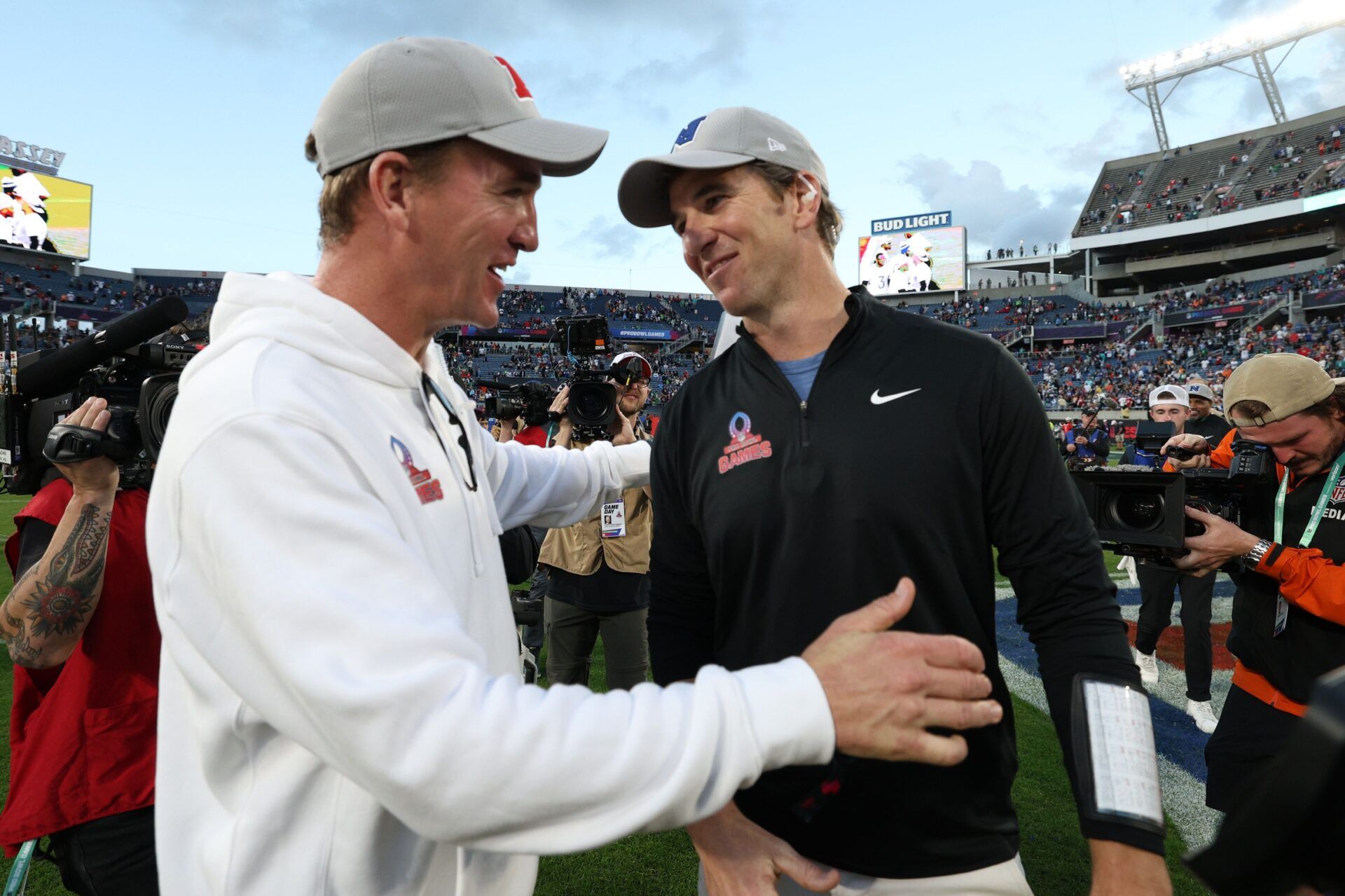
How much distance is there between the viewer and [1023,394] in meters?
1.64

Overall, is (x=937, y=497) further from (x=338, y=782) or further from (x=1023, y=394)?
(x=338, y=782)

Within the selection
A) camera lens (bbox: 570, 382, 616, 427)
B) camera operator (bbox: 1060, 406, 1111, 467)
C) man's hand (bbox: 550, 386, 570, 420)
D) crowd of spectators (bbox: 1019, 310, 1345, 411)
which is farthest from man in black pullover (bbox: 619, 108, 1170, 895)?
crowd of spectators (bbox: 1019, 310, 1345, 411)

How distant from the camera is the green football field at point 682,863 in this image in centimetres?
345

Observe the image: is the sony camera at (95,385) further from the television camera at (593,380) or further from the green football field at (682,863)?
the green football field at (682,863)

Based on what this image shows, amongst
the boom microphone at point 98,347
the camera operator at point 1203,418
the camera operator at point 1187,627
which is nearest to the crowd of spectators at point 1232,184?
the camera operator at point 1203,418

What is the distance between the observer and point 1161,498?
2791 millimetres

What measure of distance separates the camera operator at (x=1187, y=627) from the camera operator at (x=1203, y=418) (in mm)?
1267

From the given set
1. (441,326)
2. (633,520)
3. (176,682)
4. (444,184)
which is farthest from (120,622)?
(633,520)

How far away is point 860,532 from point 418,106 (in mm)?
1159

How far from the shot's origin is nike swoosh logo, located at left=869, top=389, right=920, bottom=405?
1653 mm

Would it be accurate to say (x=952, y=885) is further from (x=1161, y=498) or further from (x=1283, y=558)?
(x=1283, y=558)

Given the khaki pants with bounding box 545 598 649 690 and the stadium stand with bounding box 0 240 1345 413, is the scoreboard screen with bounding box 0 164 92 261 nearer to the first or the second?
the stadium stand with bounding box 0 240 1345 413

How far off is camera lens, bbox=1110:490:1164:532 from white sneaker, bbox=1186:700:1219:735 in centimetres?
317

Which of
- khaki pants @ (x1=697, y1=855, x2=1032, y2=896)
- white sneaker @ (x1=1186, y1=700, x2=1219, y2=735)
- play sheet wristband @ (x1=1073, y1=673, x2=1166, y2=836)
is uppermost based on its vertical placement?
play sheet wristband @ (x1=1073, y1=673, x2=1166, y2=836)
